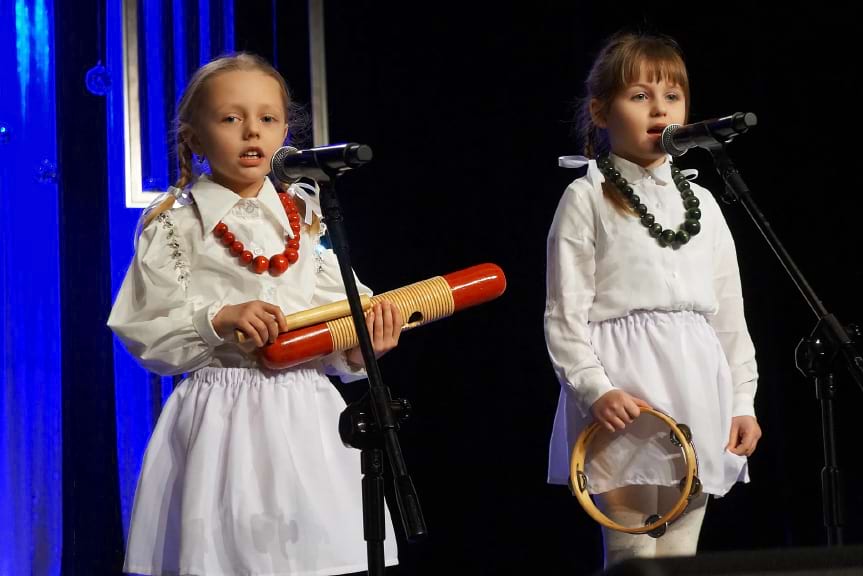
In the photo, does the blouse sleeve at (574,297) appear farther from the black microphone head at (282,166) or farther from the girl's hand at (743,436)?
the black microphone head at (282,166)

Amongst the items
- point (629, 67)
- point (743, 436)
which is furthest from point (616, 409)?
point (629, 67)

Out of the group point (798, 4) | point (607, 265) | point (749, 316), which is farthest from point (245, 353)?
point (798, 4)

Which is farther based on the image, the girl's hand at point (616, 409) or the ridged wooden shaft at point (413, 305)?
the girl's hand at point (616, 409)

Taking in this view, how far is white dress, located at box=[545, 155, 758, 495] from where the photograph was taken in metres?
2.17

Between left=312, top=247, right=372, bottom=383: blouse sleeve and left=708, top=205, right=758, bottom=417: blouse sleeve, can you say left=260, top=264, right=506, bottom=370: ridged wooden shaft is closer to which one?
left=312, top=247, right=372, bottom=383: blouse sleeve

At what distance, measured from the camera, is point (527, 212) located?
3.65 metres

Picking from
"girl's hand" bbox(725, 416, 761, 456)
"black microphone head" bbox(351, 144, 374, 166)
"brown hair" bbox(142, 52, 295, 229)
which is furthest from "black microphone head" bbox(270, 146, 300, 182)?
"girl's hand" bbox(725, 416, 761, 456)

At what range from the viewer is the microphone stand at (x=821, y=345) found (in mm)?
1969

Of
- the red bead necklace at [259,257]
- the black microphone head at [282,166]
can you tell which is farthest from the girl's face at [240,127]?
the black microphone head at [282,166]

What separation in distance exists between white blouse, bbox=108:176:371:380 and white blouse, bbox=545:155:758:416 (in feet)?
Result: 1.35

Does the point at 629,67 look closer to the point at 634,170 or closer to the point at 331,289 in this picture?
the point at 634,170

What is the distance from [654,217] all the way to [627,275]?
15 centimetres

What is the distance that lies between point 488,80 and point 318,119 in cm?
68

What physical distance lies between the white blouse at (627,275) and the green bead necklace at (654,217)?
0.01m
